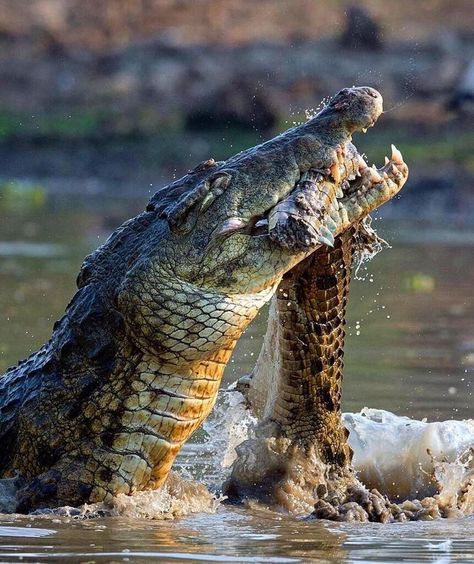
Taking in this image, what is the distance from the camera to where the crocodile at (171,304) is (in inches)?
204

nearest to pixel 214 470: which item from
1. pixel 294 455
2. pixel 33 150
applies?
pixel 294 455

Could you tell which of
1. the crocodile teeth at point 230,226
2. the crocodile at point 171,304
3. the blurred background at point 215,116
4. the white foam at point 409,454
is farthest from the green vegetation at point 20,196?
the crocodile teeth at point 230,226

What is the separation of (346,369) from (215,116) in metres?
17.7

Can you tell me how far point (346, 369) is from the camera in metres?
9.62

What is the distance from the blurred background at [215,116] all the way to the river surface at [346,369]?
0.20ft

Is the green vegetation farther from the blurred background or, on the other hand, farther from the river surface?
the river surface

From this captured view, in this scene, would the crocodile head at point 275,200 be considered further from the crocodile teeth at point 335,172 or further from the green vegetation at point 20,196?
the green vegetation at point 20,196

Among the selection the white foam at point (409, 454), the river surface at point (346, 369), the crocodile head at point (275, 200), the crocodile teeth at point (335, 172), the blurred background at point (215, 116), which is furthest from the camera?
the blurred background at point (215, 116)

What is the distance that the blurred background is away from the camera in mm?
13820

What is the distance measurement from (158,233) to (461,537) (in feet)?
4.69

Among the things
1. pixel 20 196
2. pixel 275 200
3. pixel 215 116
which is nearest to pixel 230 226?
pixel 275 200

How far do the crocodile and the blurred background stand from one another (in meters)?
5.30

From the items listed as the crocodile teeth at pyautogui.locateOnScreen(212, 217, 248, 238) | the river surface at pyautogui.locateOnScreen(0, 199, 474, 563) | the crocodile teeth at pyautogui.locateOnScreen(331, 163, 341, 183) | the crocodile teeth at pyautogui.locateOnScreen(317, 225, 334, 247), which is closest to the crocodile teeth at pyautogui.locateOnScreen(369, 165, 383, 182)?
the crocodile teeth at pyautogui.locateOnScreen(331, 163, 341, 183)

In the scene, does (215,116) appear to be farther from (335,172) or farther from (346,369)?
(335,172)
